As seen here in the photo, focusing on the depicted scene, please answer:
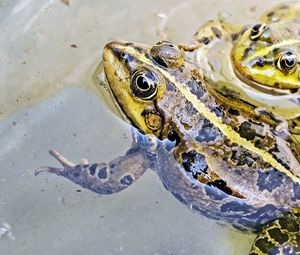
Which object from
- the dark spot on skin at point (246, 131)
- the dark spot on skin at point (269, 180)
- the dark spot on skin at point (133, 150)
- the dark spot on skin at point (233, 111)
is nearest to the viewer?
the dark spot on skin at point (269, 180)

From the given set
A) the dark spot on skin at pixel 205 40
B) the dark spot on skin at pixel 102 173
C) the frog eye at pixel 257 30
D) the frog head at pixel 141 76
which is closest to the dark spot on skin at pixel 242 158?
the frog head at pixel 141 76

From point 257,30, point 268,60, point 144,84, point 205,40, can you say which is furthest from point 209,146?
point 205,40

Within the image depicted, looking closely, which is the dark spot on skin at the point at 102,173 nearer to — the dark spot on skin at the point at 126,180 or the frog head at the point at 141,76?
the dark spot on skin at the point at 126,180

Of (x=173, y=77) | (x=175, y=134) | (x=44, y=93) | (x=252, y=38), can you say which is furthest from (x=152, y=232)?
(x=252, y=38)

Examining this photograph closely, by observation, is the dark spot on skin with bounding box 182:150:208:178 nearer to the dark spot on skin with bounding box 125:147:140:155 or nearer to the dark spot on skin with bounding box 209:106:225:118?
the dark spot on skin with bounding box 209:106:225:118

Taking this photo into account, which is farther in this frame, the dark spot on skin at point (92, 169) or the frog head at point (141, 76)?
the dark spot on skin at point (92, 169)

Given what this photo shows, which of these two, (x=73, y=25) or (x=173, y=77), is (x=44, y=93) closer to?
(x=73, y=25)
